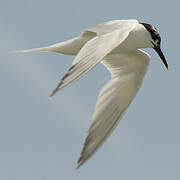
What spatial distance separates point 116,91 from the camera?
11.2m

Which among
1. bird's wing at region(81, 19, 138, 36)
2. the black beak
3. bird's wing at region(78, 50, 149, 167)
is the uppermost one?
bird's wing at region(81, 19, 138, 36)

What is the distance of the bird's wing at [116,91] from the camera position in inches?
408

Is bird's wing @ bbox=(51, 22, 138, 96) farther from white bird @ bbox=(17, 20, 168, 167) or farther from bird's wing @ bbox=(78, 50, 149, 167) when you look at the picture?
bird's wing @ bbox=(78, 50, 149, 167)

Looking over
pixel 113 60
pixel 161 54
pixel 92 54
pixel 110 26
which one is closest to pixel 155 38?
pixel 161 54

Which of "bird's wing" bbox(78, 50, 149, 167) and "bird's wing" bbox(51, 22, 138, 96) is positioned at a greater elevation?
"bird's wing" bbox(51, 22, 138, 96)

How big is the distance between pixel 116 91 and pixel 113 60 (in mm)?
785

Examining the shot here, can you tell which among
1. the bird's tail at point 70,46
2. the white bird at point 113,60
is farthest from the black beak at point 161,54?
the bird's tail at point 70,46

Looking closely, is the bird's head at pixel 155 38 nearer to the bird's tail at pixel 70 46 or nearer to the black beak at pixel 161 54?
the black beak at pixel 161 54

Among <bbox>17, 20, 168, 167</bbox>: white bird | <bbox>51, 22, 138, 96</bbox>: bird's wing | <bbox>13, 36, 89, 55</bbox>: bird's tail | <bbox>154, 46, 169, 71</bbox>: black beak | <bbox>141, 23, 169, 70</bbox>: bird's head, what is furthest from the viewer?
<bbox>154, 46, 169, 71</bbox>: black beak

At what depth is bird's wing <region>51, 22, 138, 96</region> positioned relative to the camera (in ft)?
25.3

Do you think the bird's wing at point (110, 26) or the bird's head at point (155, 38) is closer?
the bird's wing at point (110, 26)

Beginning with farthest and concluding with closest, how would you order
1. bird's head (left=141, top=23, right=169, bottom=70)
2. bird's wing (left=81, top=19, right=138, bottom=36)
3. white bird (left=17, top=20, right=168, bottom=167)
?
bird's head (left=141, top=23, right=169, bottom=70) → bird's wing (left=81, top=19, right=138, bottom=36) → white bird (left=17, top=20, right=168, bottom=167)

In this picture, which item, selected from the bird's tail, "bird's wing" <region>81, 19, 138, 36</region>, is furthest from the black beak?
the bird's tail

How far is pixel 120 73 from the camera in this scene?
11625mm
